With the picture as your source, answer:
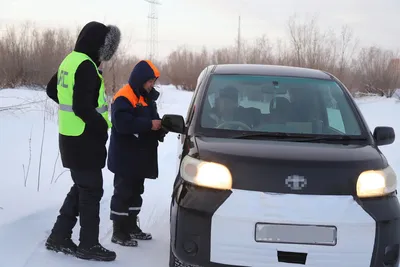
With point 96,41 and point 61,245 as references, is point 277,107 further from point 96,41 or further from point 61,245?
point 61,245

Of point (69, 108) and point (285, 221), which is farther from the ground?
point (69, 108)

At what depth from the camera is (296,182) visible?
2641 mm

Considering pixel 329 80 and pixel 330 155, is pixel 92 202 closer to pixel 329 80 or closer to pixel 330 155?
pixel 330 155

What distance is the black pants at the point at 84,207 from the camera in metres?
3.42

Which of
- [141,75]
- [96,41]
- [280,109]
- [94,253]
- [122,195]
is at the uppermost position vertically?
[96,41]

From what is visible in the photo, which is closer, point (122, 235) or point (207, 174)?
point (207, 174)

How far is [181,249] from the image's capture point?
8.95ft

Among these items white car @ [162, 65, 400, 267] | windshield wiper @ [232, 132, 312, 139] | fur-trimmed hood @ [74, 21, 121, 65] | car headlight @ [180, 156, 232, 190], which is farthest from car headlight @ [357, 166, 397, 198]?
fur-trimmed hood @ [74, 21, 121, 65]

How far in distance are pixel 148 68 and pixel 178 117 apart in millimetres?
671

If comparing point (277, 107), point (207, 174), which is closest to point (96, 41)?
point (207, 174)

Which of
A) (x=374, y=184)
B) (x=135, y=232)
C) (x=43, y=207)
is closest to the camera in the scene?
(x=374, y=184)

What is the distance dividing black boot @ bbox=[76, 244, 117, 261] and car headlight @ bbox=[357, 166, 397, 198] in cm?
199

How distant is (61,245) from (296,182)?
2033 millimetres

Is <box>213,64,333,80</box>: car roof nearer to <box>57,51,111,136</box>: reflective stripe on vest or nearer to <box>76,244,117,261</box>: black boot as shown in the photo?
<box>57,51,111,136</box>: reflective stripe on vest
